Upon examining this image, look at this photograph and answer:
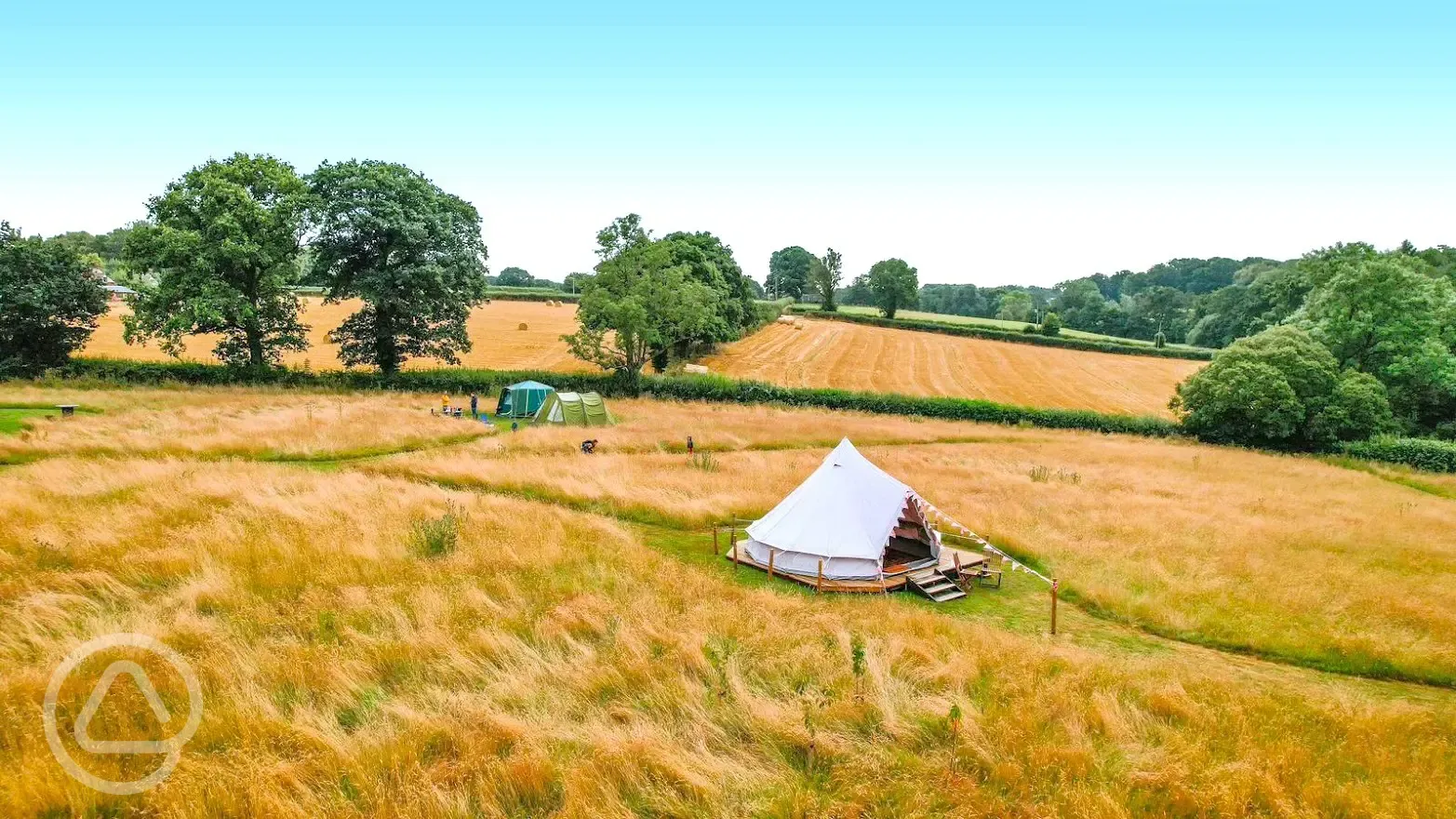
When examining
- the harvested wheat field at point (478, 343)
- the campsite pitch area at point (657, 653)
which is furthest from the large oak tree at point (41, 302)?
the campsite pitch area at point (657, 653)

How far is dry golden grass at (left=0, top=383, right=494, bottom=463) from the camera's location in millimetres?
20531

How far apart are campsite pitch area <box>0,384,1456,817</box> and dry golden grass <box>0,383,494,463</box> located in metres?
0.45

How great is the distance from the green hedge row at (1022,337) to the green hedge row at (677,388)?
119ft

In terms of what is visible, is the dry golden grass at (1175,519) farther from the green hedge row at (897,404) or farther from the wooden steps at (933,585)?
the green hedge row at (897,404)

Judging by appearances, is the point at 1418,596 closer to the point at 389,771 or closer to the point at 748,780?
the point at 748,780

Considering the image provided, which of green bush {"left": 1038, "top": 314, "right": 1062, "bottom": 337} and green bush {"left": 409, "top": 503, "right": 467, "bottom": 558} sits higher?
green bush {"left": 1038, "top": 314, "right": 1062, "bottom": 337}

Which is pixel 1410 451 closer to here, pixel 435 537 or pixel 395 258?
pixel 435 537

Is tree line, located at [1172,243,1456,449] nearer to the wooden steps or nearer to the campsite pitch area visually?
the campsite pitch area

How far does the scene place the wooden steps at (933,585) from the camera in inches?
561

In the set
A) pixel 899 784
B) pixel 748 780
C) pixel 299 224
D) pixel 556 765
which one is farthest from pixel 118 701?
pixel 299 224

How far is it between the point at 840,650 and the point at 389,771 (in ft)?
18.7

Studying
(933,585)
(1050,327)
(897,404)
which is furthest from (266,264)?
(1050,327)

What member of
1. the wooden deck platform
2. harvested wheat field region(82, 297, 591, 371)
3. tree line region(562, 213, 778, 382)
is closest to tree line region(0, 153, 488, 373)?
harvested wheat field region(82, 297, 591, 371)

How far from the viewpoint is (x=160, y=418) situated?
25.3 metres
